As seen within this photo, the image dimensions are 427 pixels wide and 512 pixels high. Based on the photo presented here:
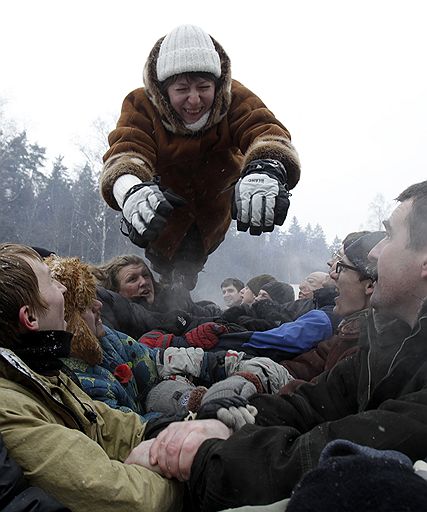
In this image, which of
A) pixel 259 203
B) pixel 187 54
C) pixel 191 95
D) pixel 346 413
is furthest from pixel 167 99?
pixel 346 413

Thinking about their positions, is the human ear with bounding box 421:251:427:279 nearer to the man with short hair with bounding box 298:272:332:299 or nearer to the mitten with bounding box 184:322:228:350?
the mitten with bounding box 184:322:228:350

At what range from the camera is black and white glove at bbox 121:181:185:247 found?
99.4 inches

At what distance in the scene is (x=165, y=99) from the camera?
3154mm

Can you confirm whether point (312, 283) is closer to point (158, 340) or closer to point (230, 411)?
point (158, 340)

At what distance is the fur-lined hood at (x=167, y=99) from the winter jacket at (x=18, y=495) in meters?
2.40

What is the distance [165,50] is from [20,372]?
2.25 meters

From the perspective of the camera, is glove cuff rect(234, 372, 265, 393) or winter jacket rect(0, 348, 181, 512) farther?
glove cuff rect(234, 372, 265, 393)

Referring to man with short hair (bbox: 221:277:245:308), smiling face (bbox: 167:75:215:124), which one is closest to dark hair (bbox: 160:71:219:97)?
smiling face (bbox: 167:75:215:124)

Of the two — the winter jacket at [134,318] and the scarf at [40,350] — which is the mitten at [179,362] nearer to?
the winter jacket at [134,318]

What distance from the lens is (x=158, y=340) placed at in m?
3.09

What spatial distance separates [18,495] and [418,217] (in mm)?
1300

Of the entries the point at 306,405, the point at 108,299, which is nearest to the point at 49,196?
the point at 108,299

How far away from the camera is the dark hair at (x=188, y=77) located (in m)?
3.03

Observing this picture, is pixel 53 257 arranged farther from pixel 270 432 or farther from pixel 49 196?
pixel 49 196
